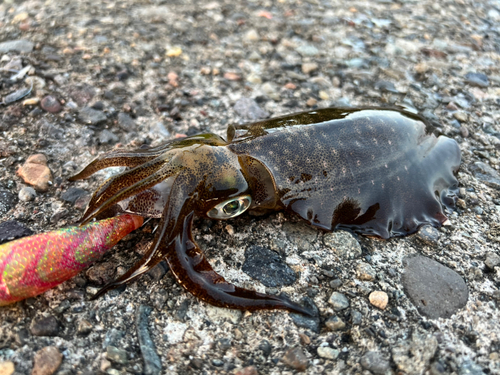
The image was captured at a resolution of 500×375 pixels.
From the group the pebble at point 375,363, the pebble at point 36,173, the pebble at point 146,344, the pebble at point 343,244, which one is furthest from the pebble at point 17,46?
the pebble at point 375,363

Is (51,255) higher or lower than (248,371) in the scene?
higher

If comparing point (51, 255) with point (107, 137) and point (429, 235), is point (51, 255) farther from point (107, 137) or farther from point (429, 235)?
point (429, 235)

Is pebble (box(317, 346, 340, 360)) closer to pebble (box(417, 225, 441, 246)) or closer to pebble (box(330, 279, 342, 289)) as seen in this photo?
pebble (box(330, 279, 342, 289))

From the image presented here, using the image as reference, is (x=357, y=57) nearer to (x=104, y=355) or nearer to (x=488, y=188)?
(x=488, y=188)

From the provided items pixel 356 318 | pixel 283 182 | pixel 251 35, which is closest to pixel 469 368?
pixel 356 318

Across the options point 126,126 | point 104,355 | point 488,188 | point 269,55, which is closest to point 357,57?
point 269,55

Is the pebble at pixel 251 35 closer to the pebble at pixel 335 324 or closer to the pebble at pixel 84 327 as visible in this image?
the pebble at pixel 335 324

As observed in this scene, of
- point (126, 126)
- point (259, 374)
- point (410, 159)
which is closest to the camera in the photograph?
point (259, 374)
